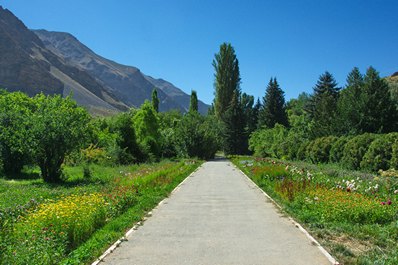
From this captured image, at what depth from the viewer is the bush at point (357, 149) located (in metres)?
23.8

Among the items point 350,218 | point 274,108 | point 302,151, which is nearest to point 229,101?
point 274,108

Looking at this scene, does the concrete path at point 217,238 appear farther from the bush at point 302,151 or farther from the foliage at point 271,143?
the foliage at point 271,143

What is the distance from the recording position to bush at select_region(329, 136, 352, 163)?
2845 centimetres

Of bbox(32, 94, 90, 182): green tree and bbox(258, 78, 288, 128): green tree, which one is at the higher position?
bbox(258, 78, 288, 128): green tree

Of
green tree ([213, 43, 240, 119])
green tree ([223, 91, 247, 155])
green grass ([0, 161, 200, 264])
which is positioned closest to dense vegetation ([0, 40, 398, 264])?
green grass ([0, 161, 200, 264])

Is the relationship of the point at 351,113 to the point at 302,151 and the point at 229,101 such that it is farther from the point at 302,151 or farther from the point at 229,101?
the point at 229,101

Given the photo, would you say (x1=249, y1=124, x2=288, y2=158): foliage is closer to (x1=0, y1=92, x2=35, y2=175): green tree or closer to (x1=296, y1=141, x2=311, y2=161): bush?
(x1=296, y1=141, x2=311, y2=161): bush

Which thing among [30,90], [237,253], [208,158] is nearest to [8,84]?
[30,90]

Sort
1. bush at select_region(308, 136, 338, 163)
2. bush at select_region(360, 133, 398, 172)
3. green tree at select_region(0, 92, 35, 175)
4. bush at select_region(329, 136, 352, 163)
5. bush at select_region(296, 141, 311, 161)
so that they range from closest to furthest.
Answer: green tree at select_region(0, 92, 35, 175), bush at select_region(360, 133, 398, 172), bush at select_region(329, 136, 352, 163), bush at select_region(308, 136, 338, 163), bush at select_region(296, 141, 311, 161)

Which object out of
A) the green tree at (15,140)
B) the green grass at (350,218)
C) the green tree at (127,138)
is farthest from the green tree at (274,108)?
the green grass at (350,218)

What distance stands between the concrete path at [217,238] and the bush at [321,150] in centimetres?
2069

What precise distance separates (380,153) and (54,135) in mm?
17286

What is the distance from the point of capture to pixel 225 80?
7312 centimetres

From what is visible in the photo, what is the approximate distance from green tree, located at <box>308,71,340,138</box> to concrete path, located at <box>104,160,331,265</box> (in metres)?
32.5
